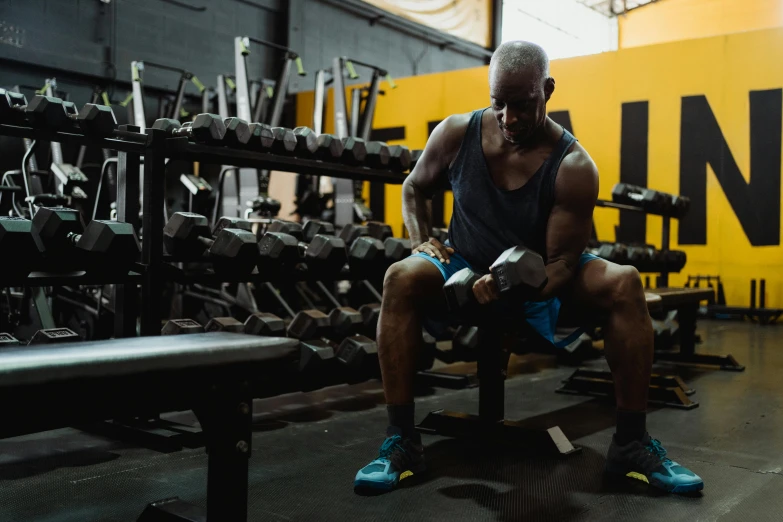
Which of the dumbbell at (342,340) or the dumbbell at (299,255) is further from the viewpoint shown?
the dumbbell at (342,340)

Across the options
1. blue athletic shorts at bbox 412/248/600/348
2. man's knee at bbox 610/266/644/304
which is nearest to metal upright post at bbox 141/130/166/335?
blue athletic shorts at bbox 412/248/600/348

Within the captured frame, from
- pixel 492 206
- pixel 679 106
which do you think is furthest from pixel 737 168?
pixel 492 206

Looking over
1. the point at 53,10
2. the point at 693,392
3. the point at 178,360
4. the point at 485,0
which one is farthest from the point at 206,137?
the point at 485,0

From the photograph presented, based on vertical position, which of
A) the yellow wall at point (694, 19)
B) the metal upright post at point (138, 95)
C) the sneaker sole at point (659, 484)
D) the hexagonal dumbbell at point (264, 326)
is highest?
the yellow wall at point (694, 19)

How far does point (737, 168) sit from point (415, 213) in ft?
16.6

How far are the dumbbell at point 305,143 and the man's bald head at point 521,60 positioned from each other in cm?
117

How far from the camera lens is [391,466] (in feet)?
5.64

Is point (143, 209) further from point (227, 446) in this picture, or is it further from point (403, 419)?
point (227, 446)

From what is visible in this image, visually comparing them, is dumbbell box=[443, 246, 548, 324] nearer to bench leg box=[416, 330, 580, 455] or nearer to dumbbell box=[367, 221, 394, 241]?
bench leg box=[416, 330, 580, 455]

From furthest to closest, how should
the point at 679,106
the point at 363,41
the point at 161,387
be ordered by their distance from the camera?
the point at 363,41
the point at 679,106
the point at 161,387

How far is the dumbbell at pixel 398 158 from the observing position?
3204mm

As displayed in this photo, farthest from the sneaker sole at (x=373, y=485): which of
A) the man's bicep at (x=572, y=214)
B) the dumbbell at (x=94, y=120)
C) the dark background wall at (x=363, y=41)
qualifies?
the dark background wall at (x=363, y=41)

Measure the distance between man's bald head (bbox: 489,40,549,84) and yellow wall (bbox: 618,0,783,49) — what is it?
11.3 metres

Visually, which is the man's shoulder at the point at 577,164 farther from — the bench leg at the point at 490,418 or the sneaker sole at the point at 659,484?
the sneaker sole at the point at 659,484
